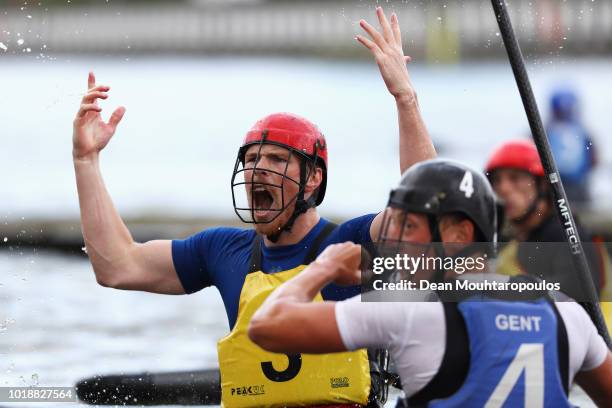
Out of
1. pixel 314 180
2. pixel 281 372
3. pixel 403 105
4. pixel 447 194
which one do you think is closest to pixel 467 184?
pixel 447 194

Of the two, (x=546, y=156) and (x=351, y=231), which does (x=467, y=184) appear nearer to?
(x=351, y=231)

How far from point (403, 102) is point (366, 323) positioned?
162 cm

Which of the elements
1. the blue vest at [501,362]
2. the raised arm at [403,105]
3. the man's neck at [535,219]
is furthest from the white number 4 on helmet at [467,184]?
the man's neck at [535,219]

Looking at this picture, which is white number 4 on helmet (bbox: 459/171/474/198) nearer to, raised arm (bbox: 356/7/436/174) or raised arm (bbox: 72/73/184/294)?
raised arm (bbox: 356/7/436/174)

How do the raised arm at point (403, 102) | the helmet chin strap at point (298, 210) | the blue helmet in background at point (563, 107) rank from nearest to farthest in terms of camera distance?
the raised arm at point (403, 102) < the helmet chin strap at point (298, 210) < the blue helmet in background at point (563, 107)

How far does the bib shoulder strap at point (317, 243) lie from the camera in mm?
5176

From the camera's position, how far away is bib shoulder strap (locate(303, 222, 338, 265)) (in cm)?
518

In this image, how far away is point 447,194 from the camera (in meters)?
3.90

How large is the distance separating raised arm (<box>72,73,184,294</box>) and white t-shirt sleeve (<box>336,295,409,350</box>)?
188 cm

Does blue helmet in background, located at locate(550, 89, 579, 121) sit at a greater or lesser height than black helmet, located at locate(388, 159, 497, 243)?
greater

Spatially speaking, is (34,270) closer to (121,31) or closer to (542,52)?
(542,52)

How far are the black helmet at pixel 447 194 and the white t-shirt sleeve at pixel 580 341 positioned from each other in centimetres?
33

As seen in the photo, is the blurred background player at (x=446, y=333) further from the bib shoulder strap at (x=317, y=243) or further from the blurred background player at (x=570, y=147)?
the blurred background player at (x=570, y=147)

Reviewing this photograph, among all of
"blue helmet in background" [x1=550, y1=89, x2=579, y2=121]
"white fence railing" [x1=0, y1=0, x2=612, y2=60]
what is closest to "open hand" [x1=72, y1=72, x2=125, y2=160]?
"blue helmet in background" [x1=550, y1=89, x2=579, y2=121]
